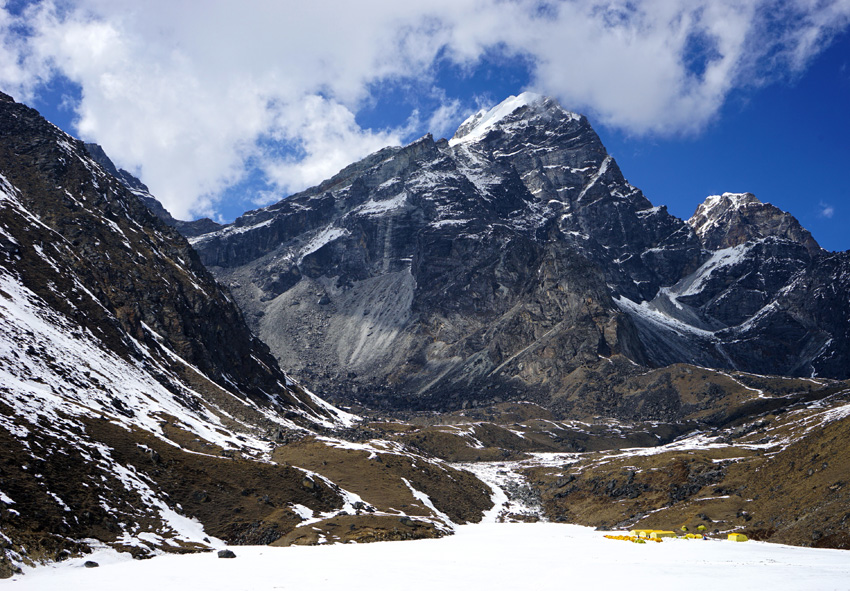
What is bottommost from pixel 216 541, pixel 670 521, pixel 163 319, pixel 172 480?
pixel 216 541

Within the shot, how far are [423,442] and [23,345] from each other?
126741mm

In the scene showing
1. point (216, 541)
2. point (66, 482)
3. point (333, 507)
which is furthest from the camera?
point (333, 507)

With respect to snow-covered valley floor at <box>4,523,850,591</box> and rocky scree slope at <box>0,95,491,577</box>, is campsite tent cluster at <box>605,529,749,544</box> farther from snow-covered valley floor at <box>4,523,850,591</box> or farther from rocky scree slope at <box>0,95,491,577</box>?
rocky scree slope at <box>0,95,491,577</box>

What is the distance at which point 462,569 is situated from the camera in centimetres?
4197

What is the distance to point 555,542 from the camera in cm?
6625

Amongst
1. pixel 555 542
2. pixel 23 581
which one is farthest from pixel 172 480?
pixel 555 542

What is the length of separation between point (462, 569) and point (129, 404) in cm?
7624

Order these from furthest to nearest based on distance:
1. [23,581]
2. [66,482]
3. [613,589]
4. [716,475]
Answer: [716,475], [66,482], [23,581], [613,589]

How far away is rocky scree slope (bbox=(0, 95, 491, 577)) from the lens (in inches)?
2153

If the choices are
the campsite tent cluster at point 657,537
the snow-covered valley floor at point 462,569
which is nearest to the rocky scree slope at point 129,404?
the snow-covered valley floor at point 462,569

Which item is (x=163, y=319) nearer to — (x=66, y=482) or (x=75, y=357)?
(x=75, y=357)

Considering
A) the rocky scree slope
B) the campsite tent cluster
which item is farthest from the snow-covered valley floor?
the rocky scree slope

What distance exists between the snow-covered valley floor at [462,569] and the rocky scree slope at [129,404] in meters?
5.64

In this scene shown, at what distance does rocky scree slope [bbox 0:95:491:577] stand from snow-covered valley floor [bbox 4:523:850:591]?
18.5 ft
